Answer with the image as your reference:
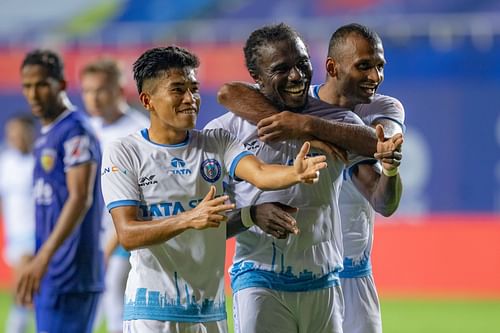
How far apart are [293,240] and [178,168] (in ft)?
2.39

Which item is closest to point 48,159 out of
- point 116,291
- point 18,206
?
point 116,291

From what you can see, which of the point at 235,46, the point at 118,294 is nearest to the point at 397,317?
the point at 118,294

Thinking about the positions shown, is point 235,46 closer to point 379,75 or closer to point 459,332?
point 459,332

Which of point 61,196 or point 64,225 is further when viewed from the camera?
point 61,196

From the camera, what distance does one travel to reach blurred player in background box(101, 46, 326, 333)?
5.05 m

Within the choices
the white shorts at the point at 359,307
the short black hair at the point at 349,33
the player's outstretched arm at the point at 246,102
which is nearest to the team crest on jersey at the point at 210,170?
the player's outstretched arm at the point at 246,102

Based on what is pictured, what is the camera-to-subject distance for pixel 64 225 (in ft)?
23.4

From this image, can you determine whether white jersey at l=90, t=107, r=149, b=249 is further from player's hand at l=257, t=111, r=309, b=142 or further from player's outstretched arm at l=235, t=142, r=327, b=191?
player's outstretched arm at l=235, t=142, r=327, b=191

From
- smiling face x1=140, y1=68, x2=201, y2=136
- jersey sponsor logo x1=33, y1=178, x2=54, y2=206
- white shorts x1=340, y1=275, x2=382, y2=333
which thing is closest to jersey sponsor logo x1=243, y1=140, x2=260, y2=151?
smiling face x1=140, y1=68, x2=201, y2=136

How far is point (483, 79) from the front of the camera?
644 inches

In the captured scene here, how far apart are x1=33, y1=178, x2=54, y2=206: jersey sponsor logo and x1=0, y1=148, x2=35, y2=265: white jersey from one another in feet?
11.6

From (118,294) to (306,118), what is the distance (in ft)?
13.1

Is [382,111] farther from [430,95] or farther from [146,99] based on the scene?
[430,95]

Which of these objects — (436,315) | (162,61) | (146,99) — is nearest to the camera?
(162,61)
